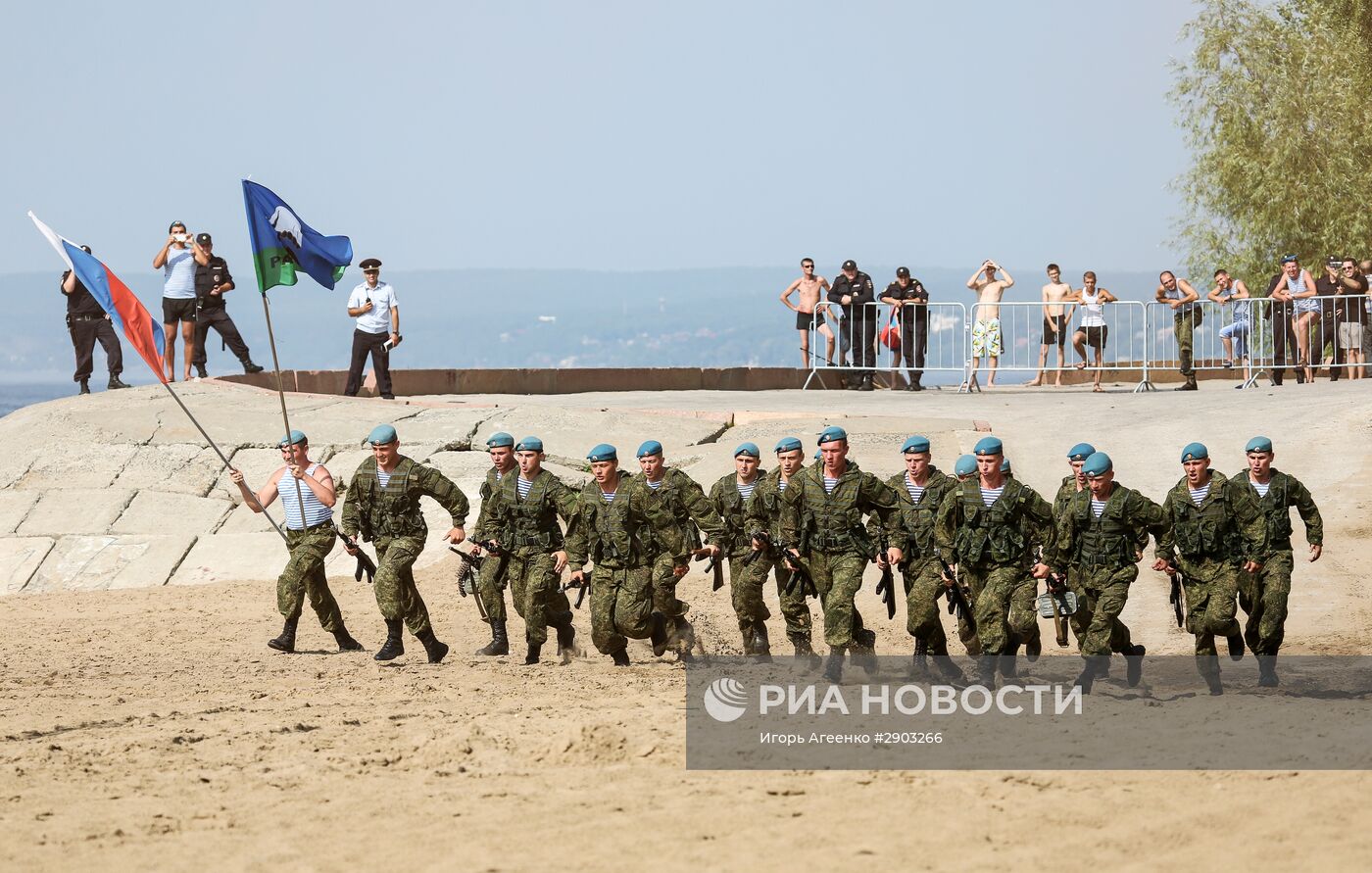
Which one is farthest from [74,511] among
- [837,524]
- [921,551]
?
[921,551]

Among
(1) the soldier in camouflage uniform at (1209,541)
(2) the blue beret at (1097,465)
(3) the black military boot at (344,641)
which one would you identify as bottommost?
(3) the black military boot at (344,641)

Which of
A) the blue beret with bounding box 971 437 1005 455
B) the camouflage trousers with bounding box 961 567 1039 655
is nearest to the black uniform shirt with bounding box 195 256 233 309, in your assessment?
the blue beret with bounding box 971 437 1005 455

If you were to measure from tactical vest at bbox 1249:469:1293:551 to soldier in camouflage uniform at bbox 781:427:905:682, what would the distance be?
2230mm

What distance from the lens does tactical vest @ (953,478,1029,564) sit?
35.5 ft

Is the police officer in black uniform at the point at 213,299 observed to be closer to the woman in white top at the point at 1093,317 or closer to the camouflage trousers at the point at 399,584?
the camouflage trousers at the point at 399,584

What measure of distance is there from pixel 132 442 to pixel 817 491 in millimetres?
10544

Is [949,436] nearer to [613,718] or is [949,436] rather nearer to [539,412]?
[539,412]

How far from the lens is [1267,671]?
36.3 feet

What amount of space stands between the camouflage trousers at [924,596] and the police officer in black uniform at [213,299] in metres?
11.8

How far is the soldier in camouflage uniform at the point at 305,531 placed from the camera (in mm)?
Result: 12703

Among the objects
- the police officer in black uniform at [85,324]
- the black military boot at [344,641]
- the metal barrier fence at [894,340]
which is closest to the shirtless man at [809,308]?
the metal barrier fence at [894,340]

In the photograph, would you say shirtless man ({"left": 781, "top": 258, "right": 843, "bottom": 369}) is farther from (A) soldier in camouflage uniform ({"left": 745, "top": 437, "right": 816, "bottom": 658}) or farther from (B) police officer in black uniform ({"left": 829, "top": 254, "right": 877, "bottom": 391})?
(A) soldier in camouflage uniform ({"left": 745, "top": 437, "right": 816, "bottom": 658})

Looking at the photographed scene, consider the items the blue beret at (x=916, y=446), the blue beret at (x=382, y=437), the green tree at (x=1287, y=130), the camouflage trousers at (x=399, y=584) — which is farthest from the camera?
the green tree at (x=1287, y=130)

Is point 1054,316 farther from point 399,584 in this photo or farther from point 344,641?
point 399,584
